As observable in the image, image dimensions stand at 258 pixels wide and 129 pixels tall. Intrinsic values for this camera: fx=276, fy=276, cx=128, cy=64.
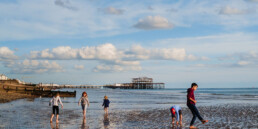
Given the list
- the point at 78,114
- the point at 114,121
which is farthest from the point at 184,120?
the point at 78,114

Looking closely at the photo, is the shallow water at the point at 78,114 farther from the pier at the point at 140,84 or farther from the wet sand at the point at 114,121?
the pier at the point at 140,84

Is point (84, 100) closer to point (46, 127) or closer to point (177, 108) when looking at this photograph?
point (46, 127)

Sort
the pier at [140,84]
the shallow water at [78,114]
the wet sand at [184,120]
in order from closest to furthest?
1. the wet sand at [184,120]
2. the shallow water at [78,114]
3. the pier at [140,84]

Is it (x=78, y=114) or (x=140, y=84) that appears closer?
(x=78, y=114)

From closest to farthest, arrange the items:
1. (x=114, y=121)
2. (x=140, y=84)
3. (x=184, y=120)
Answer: (x=114, y=121)
(x=184, y=120)
(x=140, y=84)

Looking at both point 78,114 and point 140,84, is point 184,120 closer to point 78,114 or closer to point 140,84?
point 78,114

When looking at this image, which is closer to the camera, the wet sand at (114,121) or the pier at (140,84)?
the wet sand at (114,121)

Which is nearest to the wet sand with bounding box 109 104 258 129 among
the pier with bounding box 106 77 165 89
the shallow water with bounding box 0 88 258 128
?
the shallow water with bounding box 0 88 258 128

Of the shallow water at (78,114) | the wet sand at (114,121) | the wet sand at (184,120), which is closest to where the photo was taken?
the wet sand at (114,121)

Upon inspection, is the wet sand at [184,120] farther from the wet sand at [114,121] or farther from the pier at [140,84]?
the pier at [140,84]

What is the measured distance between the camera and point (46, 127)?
1286 cm

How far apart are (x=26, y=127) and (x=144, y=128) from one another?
544 cm

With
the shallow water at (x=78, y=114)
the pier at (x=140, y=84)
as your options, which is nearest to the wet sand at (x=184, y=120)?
the shallow water at (x=78, y=114)

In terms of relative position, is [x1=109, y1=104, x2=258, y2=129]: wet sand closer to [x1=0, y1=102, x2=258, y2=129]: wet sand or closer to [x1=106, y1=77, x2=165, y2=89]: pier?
[x1=0, y1=102, x2=258, y2=129]: wet sand
